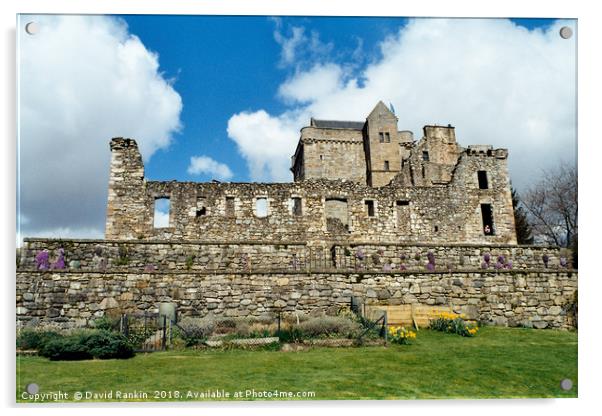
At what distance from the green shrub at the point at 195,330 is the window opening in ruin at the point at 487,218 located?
18.6 m

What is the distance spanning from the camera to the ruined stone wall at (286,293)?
11820mm

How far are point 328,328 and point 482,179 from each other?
18510mm

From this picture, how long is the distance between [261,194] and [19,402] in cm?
1635

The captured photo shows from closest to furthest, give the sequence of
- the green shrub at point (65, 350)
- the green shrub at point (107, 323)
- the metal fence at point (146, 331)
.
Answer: the green shrub at point (65, 350)
the metal fence at point (146, 331)
the green shrub at point (107, 323)

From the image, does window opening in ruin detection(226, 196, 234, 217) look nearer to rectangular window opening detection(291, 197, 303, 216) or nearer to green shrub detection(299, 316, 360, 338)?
rectangular window opening detection(291, 197, 303, 216)

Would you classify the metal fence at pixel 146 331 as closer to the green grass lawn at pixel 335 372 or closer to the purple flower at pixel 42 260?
the green grass lawn at pixel 335 372

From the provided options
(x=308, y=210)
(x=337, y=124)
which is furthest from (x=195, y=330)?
(x=337, y=124)

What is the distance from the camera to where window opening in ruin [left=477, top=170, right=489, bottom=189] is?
83.8 ft

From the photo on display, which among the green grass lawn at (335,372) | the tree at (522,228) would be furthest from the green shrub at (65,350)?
the tree at (522,228)

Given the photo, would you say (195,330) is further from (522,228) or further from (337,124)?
(337,124)

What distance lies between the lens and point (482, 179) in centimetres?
2567

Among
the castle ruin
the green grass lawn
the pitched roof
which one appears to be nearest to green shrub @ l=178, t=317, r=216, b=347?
the green grass lawn
